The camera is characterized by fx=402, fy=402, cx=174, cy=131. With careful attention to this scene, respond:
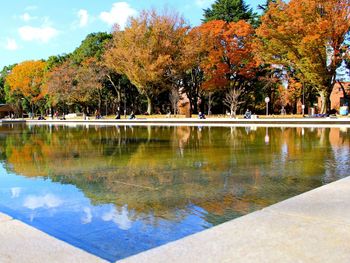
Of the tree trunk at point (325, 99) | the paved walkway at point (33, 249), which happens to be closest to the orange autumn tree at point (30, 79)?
the tree trunk at point (325, 99)

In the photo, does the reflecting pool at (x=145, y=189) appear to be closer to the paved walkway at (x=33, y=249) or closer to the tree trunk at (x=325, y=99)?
the paved walkway at (x=33, y=249)

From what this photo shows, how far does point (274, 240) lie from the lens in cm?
354

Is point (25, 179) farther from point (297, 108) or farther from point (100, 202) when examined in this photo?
point (297, 108)

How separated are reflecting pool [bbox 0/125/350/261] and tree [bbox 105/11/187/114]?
3251cm

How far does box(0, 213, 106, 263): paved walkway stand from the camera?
125 inches

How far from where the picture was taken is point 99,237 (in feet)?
14.5

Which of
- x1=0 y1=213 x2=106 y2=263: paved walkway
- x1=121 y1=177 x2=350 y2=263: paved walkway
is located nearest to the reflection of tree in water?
x1=121 y1=177 x2=350 y2=263: paved walkway

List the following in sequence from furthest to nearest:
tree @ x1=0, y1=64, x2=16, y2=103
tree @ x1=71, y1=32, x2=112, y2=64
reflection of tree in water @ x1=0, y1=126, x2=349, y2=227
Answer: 1. tree @ x1=0, y1=64, x2=16, y2=103
2. tree @ x1=71, y1=32, x2=112, y2=64
3. reflection of tree in water @ x1=0, y1=126, x2=349, y2=227

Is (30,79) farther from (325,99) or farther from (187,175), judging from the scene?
(187,175)

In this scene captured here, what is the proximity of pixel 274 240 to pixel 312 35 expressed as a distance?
3439cm

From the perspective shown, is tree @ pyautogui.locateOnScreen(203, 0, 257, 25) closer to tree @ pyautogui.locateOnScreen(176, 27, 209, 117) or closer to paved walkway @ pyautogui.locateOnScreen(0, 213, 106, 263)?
tree @ pyautogui.locateOnScreen(176, 27, 209, 117)

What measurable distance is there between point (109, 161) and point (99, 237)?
648 centimetres

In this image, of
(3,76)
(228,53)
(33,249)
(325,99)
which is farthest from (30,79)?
(33,249)

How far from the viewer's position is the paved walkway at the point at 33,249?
125 inches
